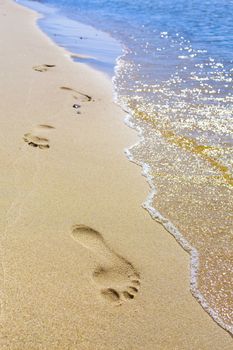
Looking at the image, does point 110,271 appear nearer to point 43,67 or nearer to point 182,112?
point 182,112

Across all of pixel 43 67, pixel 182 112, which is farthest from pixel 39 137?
pixel 43 67

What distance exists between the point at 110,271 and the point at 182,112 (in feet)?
11.1

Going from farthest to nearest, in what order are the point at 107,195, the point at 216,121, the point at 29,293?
1. the point at 216,121
2. the point at 107,195
3. the point at 29,293

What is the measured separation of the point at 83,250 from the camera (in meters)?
3.05

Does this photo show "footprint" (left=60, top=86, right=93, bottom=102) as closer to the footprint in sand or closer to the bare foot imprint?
the footprint in sand

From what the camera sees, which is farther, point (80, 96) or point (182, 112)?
point (80, 96)

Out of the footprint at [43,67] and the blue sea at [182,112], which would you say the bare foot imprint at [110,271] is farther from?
the footprint at [43,67]

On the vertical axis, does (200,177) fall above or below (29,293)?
above

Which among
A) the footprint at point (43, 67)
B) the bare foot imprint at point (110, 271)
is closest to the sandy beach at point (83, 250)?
the bare foot imprint at point (110, 271)

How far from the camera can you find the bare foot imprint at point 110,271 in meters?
2.72

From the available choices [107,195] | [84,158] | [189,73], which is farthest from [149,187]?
[189,73]

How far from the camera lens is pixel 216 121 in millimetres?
5473

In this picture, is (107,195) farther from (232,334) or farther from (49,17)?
(49,17)

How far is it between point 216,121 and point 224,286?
9.83 feet
